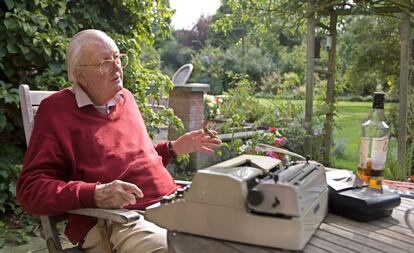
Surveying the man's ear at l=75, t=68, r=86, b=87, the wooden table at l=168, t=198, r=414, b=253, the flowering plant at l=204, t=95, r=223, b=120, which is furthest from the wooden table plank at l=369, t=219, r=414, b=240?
the flowering plant at l=204, t=95, r=223, b=120

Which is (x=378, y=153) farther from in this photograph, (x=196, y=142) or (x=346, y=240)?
(x=196, y=142)

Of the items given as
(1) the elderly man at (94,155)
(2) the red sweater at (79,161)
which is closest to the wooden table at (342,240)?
(1) the elderly man at (94,155)

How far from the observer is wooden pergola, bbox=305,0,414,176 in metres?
3.86

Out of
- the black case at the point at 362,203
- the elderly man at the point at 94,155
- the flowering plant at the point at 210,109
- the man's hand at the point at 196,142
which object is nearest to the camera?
the black case at the point at 362,203

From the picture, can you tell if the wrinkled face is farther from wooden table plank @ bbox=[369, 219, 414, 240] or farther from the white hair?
wooden table plank @ bbox=[369, 219, 414, 240]

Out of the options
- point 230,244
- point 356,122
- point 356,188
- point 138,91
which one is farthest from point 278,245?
point 356,122

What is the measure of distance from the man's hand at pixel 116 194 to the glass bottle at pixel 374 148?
2.37 feet

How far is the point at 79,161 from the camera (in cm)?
154

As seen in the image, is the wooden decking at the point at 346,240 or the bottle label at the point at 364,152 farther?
the bottle label at the point at 364,152

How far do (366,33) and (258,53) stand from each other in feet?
27.4

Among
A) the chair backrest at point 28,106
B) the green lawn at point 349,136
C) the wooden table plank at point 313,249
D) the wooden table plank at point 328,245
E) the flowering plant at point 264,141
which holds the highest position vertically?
the chair backrest at point 28,106

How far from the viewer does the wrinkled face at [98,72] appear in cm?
168

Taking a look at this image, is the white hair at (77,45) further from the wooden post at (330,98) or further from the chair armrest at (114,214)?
the wooden post at (330,98)

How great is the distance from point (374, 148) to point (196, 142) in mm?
742
